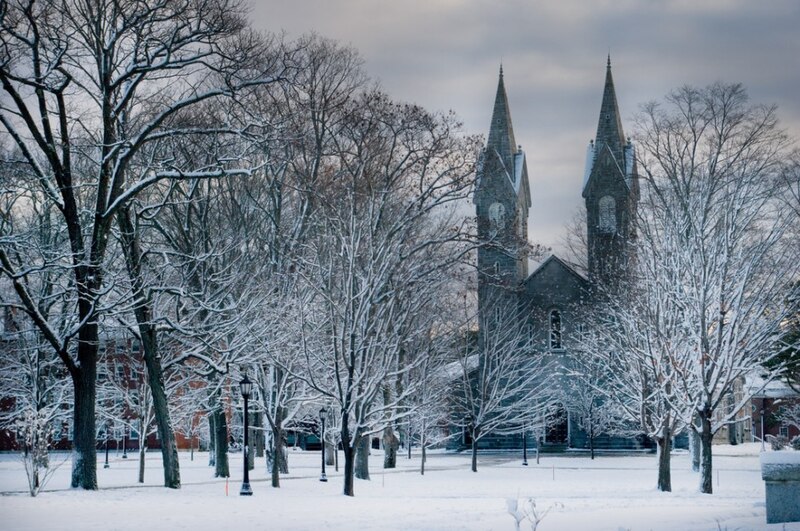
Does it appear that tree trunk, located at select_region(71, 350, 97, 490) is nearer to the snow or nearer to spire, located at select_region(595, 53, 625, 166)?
the snow

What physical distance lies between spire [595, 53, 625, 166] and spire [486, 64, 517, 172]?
5715 mm

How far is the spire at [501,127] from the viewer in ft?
204

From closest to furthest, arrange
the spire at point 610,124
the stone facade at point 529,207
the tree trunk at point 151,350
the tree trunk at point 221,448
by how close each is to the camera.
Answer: the tree trunk at point 151,350 → the tree trunk at point 221,448 → the stone facade at point 529,207 → the spire at point 610,124

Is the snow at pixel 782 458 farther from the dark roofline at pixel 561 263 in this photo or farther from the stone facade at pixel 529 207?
the dark roofline at pixel 561 263

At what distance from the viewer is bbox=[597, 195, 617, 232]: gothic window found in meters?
60.2

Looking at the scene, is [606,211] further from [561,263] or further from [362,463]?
[362,463]

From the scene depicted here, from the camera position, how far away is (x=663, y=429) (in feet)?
89.0

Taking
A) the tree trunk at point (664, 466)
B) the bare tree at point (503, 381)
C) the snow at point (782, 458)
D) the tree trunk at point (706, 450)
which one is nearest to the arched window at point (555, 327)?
the bare tree at point (503, 381)

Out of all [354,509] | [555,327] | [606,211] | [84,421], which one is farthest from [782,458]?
[606,211]

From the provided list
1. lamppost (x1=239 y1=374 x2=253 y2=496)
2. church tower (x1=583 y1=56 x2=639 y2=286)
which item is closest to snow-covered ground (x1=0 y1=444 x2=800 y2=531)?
lamppost (x1=239 y1=374 x2=253 y2=496)

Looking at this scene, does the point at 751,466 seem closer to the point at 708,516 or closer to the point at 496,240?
the point at 496,240

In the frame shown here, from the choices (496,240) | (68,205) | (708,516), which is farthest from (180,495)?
(496,240)

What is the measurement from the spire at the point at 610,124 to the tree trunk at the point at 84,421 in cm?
4636

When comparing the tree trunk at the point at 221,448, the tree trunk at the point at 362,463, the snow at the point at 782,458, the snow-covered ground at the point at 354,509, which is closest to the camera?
the snow at the point at 782,458
